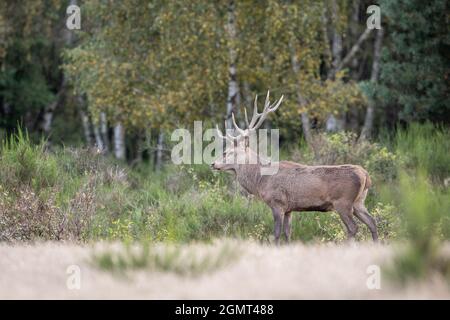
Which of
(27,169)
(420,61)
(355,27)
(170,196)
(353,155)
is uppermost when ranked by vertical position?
(355,27)

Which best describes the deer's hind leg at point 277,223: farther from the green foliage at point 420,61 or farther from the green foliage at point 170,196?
the green foliage at point 420,61

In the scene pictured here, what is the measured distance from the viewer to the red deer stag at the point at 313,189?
44.0ft

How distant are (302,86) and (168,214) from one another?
693 cm

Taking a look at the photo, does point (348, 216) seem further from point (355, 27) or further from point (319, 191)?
point (355, 27)

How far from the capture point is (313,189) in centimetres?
1362

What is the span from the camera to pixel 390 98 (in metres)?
20.9

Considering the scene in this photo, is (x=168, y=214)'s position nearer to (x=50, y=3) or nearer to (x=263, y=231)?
(x=263, y=231)

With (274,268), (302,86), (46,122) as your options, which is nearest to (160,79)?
(302,86)

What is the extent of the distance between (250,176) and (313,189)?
1.46m

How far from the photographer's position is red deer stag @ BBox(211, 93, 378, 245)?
44.0ft

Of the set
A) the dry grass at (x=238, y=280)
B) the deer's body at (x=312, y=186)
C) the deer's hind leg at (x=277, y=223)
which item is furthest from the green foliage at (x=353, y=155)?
the dry grass at (x=238, y=280)

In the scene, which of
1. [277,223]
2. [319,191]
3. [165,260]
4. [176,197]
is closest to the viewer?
[165,260]

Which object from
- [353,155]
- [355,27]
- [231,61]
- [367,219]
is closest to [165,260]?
[367,219]

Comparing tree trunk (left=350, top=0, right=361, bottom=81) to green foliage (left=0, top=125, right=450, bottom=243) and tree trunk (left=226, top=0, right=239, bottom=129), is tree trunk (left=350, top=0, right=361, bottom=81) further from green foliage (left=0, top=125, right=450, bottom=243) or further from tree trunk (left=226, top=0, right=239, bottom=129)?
green foliage (left=0, top=125, right=450, bottom=243)
